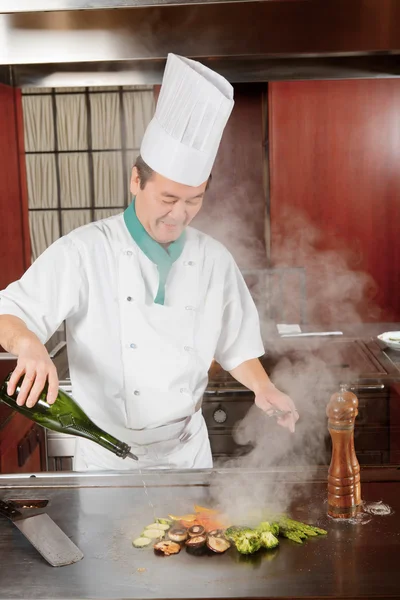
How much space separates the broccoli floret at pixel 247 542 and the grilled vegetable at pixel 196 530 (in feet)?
0.21

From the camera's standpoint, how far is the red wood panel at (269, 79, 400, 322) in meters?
3.36

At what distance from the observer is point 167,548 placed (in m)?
1.16

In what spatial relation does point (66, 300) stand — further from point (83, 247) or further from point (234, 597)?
point (234, 597)

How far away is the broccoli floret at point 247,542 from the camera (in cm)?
115

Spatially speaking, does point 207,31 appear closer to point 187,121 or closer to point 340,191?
point 187,121

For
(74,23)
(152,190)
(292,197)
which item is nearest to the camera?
(74,23)

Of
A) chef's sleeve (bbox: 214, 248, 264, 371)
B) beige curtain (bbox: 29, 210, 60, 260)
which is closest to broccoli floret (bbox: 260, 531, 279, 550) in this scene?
chef's sleeve (bbox: 214, 248, 264, 371)

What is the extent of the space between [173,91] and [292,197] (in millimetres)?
2075

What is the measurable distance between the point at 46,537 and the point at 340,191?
108 inches

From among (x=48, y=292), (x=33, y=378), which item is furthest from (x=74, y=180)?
(x=33, y=378)

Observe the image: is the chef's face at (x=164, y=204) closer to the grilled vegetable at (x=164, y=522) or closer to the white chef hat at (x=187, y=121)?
the white chef hat at (x=187, y=121)

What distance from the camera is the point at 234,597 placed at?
3.34ft

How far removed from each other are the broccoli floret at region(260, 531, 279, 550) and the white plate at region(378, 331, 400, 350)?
1.52m

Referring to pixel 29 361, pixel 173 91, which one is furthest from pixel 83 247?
pixel 29 361
